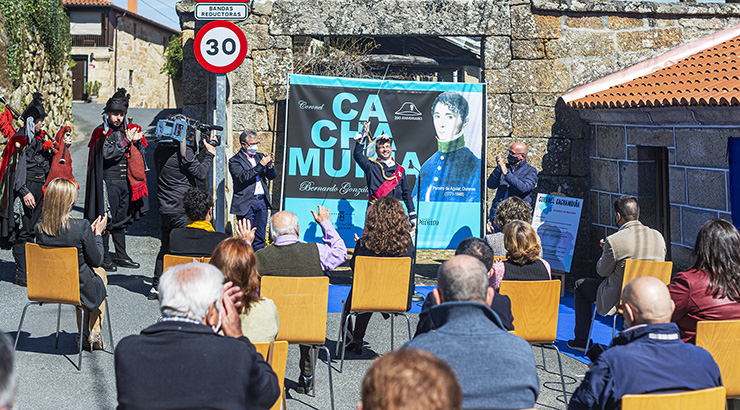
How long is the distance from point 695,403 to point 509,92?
21.2 ft

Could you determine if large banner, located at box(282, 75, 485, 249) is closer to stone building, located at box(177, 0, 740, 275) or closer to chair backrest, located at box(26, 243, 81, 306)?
stone building, located at box(177, 0, 740, 275)

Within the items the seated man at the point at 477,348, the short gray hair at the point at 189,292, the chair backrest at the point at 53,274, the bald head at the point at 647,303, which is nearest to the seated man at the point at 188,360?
the short gray hair at the point at 189,292

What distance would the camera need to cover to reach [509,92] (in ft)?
28.6

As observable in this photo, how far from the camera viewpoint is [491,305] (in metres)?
3.74

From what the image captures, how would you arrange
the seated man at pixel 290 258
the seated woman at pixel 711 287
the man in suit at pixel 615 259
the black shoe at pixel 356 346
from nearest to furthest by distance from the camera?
the seated woman at pixel 711 287 → the seated man at pixel 290 258 → the man in suit at pixel 615 259 → the black shoe at pixel 356 346

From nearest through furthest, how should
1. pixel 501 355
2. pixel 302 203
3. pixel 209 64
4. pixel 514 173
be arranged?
pixel 501 355 < pixel 209 64 < pixel 514 173 < pixel 302 203

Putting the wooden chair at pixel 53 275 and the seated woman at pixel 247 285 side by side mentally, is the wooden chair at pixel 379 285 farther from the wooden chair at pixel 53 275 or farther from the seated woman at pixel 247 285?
the wooden chair at pixel 53 275

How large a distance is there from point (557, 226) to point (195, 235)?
4.47m

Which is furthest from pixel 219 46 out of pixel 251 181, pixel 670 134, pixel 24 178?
pixel 670 134

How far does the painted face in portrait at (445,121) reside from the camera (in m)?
8.62

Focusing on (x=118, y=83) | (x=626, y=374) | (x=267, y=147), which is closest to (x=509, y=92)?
(x=267, y=147)

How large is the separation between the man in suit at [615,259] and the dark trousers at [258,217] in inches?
137

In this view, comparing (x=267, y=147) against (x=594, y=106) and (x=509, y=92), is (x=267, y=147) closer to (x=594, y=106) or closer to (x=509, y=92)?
(x=509, y=92)

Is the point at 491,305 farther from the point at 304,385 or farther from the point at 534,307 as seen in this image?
the point at 304,385
